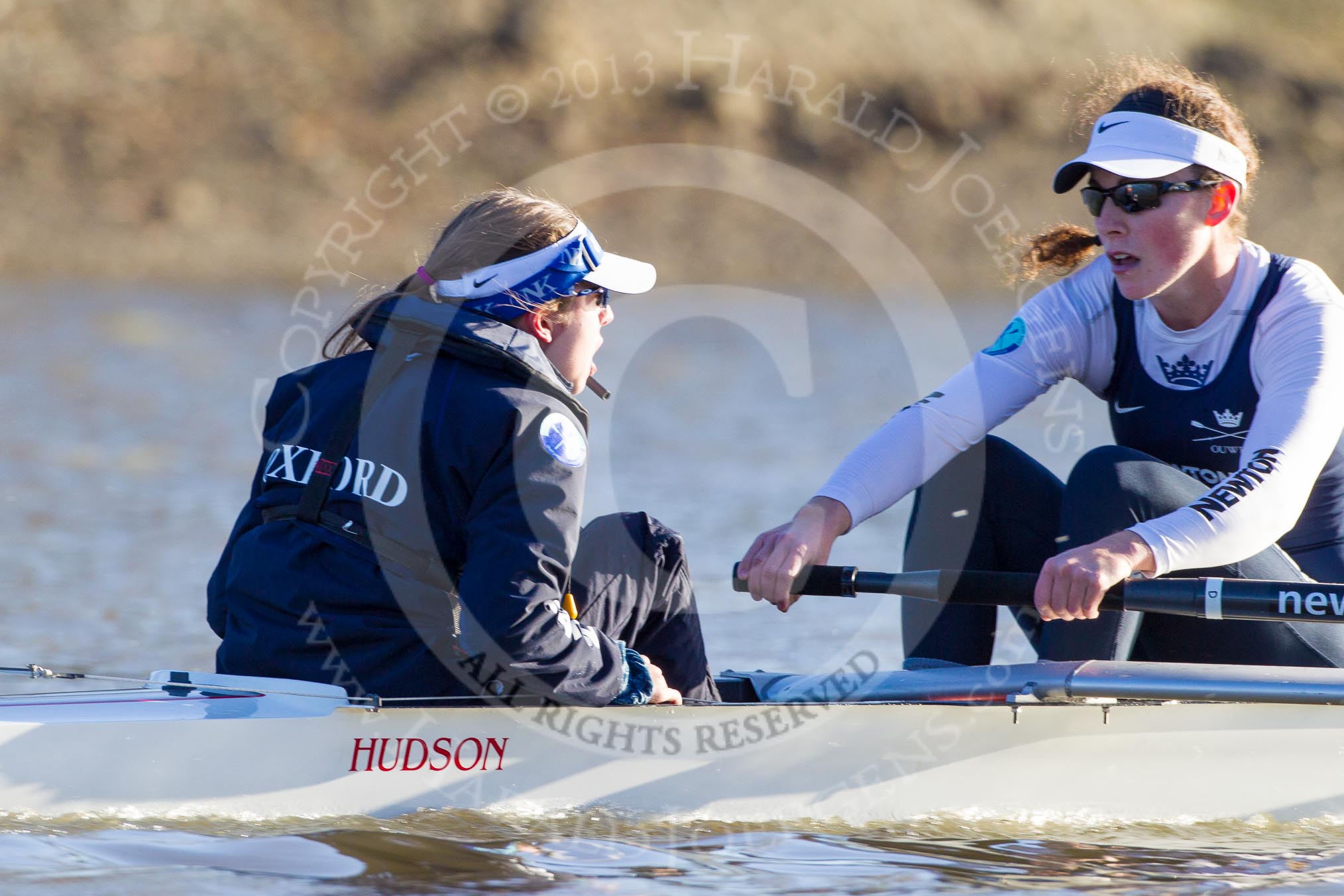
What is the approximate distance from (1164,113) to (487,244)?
160 centimetres

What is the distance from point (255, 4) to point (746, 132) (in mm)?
8790

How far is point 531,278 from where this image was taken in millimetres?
3119

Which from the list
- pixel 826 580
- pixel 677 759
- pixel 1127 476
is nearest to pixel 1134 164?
pixel 1127 476

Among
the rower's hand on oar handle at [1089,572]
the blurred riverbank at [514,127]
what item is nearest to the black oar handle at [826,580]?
the rower's hand on oar handle at [1089,572]

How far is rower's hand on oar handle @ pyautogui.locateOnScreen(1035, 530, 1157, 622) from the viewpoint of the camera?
3154 mm

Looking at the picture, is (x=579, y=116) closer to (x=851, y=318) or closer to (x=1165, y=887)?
(x=851, y=318)

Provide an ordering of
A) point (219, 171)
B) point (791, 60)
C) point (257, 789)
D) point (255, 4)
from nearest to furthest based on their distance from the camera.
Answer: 1. point (257, 789)
2. point (219, 171)
3. point (255, 4)
4. point (791, 60)

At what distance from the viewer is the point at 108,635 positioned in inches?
214

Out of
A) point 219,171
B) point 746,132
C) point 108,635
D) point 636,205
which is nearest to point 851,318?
point 636,205

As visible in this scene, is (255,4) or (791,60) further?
(791,60)

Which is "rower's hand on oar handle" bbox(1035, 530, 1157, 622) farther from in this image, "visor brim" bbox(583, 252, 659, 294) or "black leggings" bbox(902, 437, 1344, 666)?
"visor brim" bbox(583, 252, 659, 294)

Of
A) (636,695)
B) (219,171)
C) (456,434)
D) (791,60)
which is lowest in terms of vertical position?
(636,695)

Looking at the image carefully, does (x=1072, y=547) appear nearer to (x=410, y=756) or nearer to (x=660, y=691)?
(x=660, y=691)

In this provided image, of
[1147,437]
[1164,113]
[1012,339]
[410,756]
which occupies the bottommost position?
[410,756]
